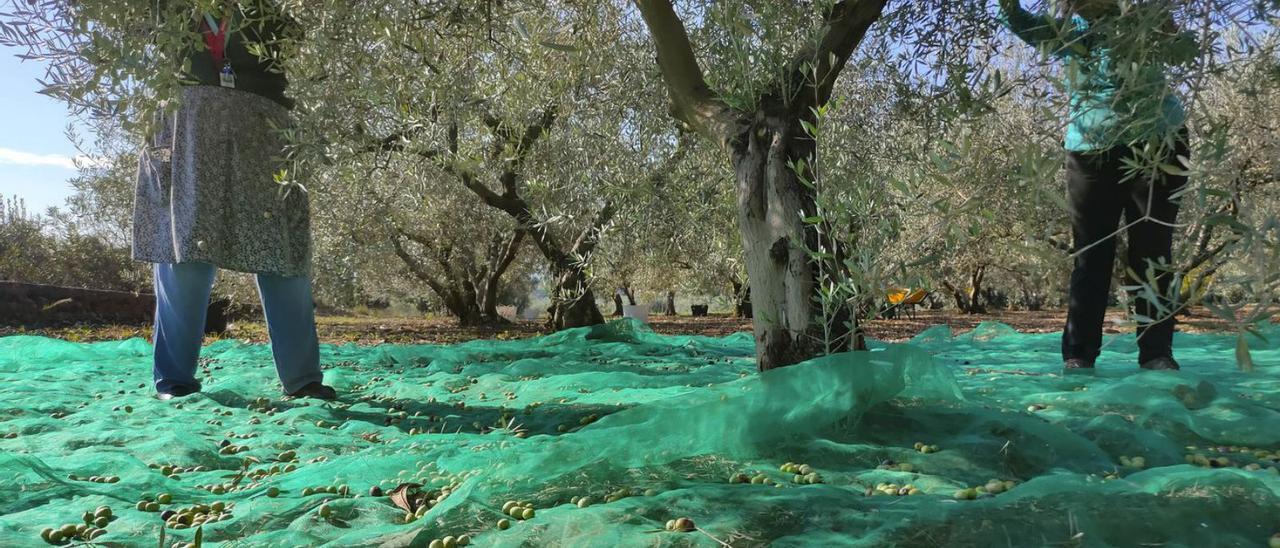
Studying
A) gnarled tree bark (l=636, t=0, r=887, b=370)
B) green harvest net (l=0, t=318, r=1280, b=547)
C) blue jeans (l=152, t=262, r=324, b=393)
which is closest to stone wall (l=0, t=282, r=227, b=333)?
blue jeans (l=152, t=262, r=324, b=393)

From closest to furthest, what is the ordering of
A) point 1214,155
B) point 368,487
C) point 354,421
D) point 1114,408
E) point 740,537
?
1. point 1214,155
2. point 740,537
3. point 368,487
4. point 1114,408
5. point 354,421

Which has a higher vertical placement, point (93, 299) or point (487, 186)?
point (487, 186)

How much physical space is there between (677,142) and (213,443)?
3.62 metres

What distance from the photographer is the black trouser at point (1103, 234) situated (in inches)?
157

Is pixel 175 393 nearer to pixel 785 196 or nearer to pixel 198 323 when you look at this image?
pixel 198 323

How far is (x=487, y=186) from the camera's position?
31.6 feet

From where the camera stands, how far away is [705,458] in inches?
94.6

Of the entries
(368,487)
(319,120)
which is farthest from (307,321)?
(368,487)

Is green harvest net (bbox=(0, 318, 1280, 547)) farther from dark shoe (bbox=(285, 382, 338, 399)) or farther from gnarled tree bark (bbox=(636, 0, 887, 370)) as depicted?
gnarled tree bark (bbox=(636, 0, 887, 370))

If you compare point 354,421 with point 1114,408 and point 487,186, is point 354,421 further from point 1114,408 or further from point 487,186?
point 487,186

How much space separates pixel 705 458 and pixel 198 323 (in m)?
3.20

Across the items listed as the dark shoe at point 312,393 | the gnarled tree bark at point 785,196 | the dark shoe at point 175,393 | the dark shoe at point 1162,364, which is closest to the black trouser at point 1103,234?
the dark shoe at point 1162,364

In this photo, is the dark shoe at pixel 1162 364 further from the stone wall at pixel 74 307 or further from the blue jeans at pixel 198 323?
the stone wall at pixel 74 307

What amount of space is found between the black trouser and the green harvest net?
10.0 inches
